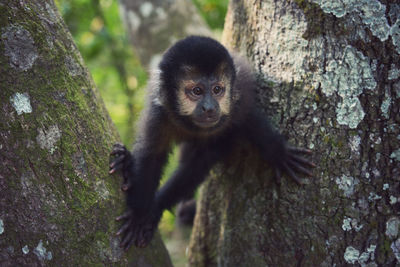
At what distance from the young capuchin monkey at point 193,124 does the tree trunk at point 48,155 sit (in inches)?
19.8

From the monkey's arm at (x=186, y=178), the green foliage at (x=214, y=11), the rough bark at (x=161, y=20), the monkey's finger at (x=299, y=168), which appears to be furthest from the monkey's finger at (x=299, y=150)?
the green foliage at (x=214, y=11)

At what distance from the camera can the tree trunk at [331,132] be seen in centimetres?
266

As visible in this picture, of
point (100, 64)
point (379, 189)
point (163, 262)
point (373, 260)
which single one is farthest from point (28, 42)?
point (100, 64)

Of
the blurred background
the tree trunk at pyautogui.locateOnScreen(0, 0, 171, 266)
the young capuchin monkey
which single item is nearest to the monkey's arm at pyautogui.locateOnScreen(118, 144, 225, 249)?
the young capuchin monkey

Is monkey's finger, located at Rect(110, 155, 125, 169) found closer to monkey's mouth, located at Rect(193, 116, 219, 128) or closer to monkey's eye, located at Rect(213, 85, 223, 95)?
monkey's mouth, located at Rect(193, 116, 219, 128)

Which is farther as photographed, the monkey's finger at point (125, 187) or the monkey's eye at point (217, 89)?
the monkey's eye at point (217, 89)

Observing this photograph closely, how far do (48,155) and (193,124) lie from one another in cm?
166

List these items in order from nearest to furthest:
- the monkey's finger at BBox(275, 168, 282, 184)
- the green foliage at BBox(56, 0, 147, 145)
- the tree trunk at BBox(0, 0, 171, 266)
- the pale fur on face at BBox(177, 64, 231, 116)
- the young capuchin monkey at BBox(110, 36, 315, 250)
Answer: the tree trunk at BBox(0, 0, 171, 266) → the monkey's finger at BBox(275, 168, 282, 184) → the young capuchin monkey at BBox(110, 36, 315, 250) → the pale fur on face at BBox(177, 64, 231, 116) → the green foliage at BBox(56, 0, 147, 145)

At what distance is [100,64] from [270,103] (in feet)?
17.5

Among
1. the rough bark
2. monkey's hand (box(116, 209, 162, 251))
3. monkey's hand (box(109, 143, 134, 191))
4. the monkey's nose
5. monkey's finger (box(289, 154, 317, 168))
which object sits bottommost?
monkey's hand (box(116, 209, 162, 251))

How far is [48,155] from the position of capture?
2.36 m

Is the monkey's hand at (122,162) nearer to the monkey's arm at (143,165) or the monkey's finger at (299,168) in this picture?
the monkey's arm at (143,165)

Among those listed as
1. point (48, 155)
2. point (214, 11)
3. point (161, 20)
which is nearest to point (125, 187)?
point (48, 155)

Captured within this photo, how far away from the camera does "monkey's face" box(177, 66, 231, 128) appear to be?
3551mm
